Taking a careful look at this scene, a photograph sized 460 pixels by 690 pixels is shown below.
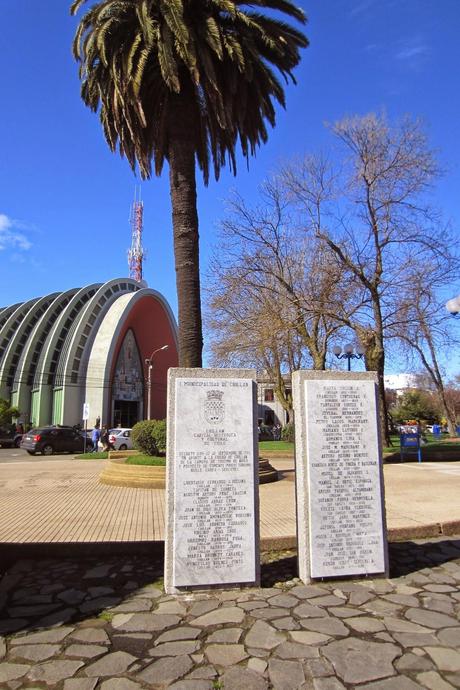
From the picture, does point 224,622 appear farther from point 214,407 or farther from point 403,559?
point 403,559

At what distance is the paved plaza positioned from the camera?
10.3 ft

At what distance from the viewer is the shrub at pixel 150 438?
1316 centimetres

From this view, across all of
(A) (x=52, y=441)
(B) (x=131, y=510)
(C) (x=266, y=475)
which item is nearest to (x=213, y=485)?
(B) (x=131, y=510)

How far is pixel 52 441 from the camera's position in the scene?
94.3 ft

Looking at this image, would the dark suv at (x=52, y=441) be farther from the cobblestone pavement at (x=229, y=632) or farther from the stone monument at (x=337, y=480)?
the stone monument at (x=337, y=480)

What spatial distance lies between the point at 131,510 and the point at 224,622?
194 inches

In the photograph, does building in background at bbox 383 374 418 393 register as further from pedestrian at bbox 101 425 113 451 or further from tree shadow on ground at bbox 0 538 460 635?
tree shadow on ground at bbox 0 538 460 635

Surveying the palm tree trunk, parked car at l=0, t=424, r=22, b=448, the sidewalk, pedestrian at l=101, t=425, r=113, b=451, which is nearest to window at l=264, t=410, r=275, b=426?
parked car at l=0, t=424, r=22, b=448

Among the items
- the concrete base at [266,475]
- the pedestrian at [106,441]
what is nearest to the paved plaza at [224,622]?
the concrete base at [266,475]

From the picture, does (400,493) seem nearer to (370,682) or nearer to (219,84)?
(370,682)

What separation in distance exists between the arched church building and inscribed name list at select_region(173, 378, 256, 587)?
2033 inches

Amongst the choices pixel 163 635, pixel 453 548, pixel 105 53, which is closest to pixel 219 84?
pixel 105 53

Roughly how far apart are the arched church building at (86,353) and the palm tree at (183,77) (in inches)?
1736

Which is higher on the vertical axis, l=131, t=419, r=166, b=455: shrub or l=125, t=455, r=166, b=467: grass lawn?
l=131, t=419, r=166, b=455: shrub
